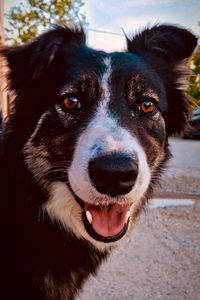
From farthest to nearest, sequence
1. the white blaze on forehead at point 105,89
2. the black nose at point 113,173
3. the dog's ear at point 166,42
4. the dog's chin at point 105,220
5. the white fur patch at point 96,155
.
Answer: the dog's ear at point 166,42 → the white blaze on forehead at point 105,89 → the dog's chin at point 105,220 → the white fur patch at point 96,155 → the black nose at point 113,173

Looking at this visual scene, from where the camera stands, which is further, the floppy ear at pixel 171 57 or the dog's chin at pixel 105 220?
the floppy ear at pixel 171 57

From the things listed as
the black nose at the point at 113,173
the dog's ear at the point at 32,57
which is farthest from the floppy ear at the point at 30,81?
→ the black nose at the point at 113,173

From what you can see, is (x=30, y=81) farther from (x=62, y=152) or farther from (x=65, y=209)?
(x=65, y=209)

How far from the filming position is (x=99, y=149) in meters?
2.38

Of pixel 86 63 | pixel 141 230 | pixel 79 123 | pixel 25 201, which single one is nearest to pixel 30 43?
pixel 86 63

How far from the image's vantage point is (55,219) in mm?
2902

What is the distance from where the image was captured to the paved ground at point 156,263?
146 inches

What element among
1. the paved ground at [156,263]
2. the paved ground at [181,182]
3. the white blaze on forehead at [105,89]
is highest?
the white blaze on forehead at [105,89]

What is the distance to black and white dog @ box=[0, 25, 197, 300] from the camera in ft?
8.78

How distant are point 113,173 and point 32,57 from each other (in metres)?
1.11

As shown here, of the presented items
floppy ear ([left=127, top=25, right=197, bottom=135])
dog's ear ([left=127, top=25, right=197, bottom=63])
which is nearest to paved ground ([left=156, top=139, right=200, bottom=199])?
floppy ear ([left=127, top=25, right=197, bottom=135])

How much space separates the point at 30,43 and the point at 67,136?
0.76 metres

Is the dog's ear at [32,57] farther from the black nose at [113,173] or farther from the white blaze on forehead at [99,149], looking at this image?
the black nose at [113,173]

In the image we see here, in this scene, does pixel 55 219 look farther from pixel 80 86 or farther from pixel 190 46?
pixel 190 46
